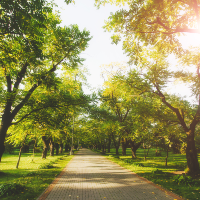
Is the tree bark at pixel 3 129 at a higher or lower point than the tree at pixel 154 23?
lower

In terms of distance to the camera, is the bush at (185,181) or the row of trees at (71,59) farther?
the bush at (185,181)

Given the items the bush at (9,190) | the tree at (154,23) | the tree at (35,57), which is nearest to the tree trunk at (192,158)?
the tree at (154,23)

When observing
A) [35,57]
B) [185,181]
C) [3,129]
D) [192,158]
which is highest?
[35,57]

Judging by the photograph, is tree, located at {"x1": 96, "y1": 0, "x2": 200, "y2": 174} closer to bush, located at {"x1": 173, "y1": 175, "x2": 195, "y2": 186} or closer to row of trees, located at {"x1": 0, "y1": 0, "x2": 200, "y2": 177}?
row of trees, located at {"x1": 0, "y1": 0, "x2": 200, "y2": 177}

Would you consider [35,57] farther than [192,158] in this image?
No

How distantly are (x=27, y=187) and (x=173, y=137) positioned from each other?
12538 millimetres

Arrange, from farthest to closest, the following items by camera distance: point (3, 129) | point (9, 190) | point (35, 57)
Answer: point (3, 129), point (9, 190), point (35, 57)

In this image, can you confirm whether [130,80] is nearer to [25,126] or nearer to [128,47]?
[128,47]

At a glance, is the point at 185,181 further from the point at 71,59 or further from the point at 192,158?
the point at 71,59

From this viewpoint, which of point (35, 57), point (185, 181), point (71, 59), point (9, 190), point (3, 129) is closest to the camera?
point (35, 57)

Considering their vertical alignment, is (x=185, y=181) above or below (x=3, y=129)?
below

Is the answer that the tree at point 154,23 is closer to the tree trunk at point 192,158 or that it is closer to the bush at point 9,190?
the tree trunk at point 192,158

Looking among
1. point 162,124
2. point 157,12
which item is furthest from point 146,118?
point 157,12

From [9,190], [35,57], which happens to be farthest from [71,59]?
[9,190]
